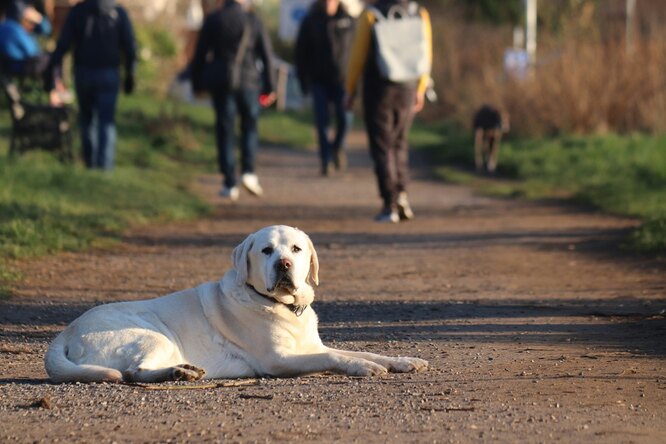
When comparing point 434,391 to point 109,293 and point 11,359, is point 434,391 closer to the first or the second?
point 11,359

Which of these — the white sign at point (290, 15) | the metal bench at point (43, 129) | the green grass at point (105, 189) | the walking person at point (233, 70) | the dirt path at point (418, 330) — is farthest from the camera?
the white sign at point (290, 15)

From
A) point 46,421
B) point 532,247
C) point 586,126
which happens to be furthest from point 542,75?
point 46,421

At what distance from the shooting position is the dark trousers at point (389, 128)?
12.0m

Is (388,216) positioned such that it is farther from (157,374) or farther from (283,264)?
(157,374)

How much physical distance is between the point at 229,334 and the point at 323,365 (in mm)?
459

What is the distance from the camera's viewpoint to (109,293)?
8.48m

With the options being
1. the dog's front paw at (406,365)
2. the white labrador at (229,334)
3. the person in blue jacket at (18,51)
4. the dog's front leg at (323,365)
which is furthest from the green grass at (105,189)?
the dog's front paw at (406,365)

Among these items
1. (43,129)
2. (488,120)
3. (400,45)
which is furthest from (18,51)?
(400,45)

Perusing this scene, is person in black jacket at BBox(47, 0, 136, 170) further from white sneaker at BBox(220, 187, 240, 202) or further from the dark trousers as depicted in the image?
the dark trousers

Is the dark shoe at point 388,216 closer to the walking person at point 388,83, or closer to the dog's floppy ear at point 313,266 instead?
the walking person at point 388,83

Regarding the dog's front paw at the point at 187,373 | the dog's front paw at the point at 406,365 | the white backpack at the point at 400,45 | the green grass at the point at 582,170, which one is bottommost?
the green grass at the point at 582,170

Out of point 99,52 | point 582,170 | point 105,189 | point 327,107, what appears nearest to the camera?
point 105,189

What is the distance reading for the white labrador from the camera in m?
5.88

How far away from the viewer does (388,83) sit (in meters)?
11.9
